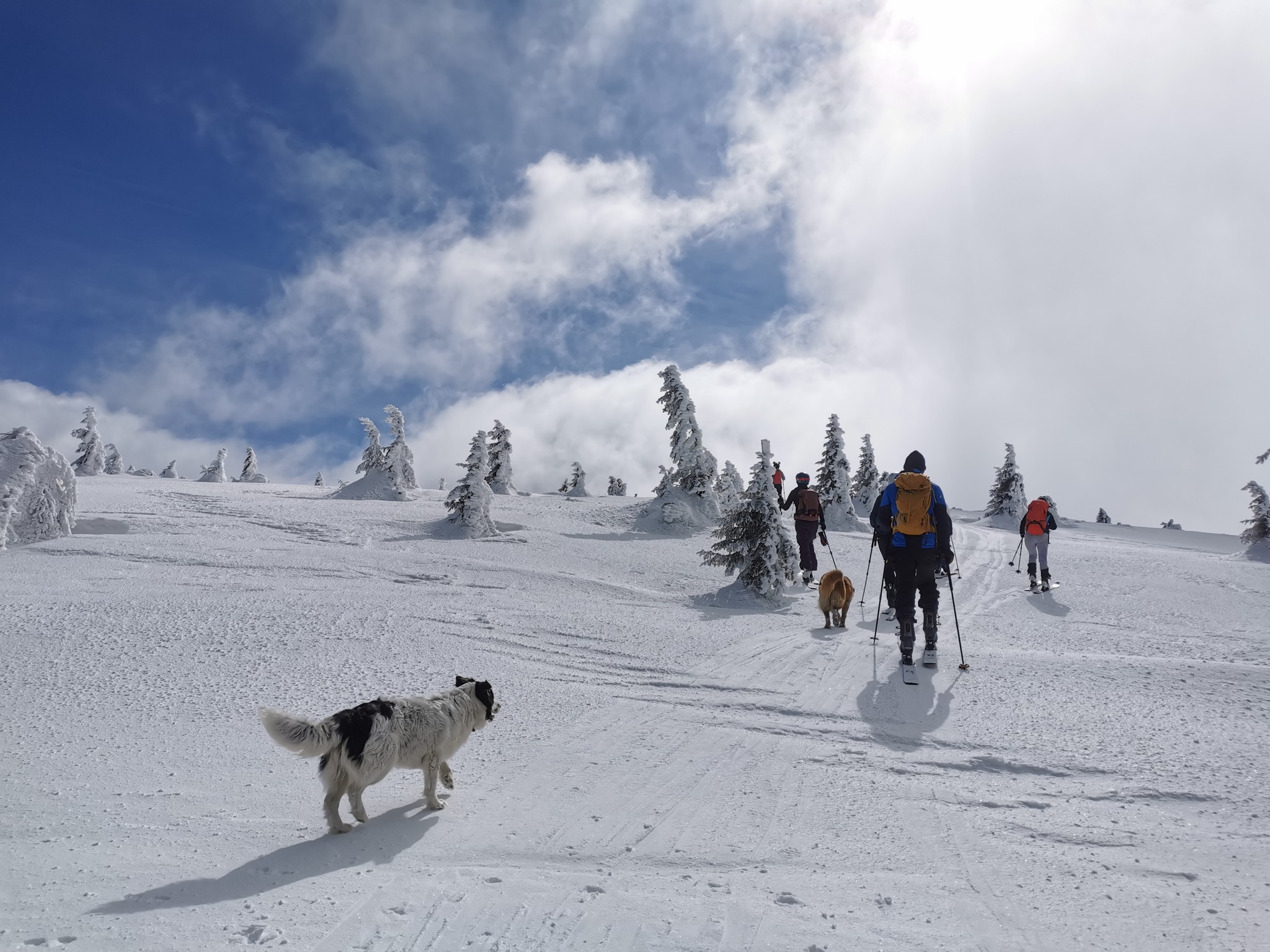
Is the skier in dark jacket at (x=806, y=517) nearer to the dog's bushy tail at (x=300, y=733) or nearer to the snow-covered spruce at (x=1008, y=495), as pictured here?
the dog's bushy tail at (x=300, y=733)

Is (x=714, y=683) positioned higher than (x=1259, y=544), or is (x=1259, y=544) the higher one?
(x=1259, y=544)

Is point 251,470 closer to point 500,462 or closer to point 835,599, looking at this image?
point 500,462

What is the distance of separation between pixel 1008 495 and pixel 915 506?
143 ft

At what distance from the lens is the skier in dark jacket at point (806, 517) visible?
14.8 metres

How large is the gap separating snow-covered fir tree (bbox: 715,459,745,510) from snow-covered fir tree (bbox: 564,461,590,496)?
41.7 ft

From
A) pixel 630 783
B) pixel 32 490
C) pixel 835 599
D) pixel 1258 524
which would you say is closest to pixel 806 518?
pixel 835 599

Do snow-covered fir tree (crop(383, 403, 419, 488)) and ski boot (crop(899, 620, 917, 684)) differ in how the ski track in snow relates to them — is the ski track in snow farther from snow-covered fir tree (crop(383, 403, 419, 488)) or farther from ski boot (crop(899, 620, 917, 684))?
snow-covered fir tree (crop(383, 403, 419, 488))

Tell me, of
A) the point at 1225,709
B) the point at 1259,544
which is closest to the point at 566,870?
the point at 1225,709

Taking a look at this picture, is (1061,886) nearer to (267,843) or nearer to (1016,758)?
(1016,758)

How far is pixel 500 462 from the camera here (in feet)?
164

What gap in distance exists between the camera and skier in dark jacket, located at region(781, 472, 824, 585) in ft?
48.5

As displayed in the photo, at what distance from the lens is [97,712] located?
21.0ft

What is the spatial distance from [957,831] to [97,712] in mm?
7512

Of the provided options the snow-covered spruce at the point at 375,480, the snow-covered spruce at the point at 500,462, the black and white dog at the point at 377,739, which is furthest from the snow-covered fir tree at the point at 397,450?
the black and white dog at the point at 377,739
